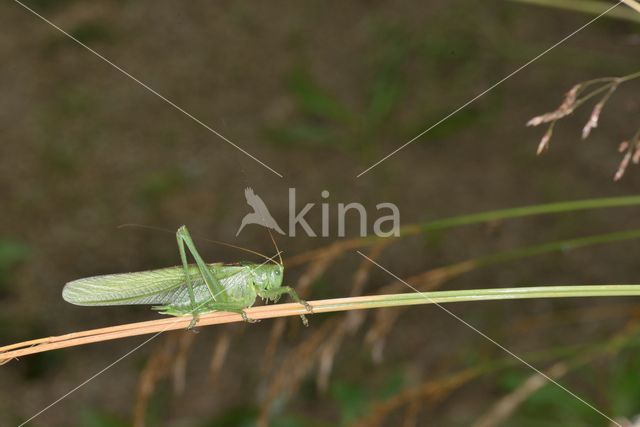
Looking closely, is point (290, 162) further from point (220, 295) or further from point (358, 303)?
point (358, 303)

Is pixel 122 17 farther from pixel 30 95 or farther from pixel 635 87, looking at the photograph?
Result: pixel 635 87

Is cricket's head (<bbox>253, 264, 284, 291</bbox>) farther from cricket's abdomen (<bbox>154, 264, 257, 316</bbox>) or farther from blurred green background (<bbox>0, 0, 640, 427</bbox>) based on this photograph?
blurred green background (<bbox>0, 0, 640, 427</bbox>)

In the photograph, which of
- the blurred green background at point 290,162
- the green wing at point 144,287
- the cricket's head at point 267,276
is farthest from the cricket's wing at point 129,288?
the blurred green background at point 290,162

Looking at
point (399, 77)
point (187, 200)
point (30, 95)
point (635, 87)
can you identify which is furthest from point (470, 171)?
point (30, 95)

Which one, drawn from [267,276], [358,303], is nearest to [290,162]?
[267,276]

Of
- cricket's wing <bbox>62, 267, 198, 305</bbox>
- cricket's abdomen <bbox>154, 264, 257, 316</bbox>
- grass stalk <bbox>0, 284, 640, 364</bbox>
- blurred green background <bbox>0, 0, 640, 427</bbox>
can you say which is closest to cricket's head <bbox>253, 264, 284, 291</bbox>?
cricket's abdomen <bbox>154, 264, 257, 316</bbox>

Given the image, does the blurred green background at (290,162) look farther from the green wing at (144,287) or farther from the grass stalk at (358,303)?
the grass stalk at (358,303)
